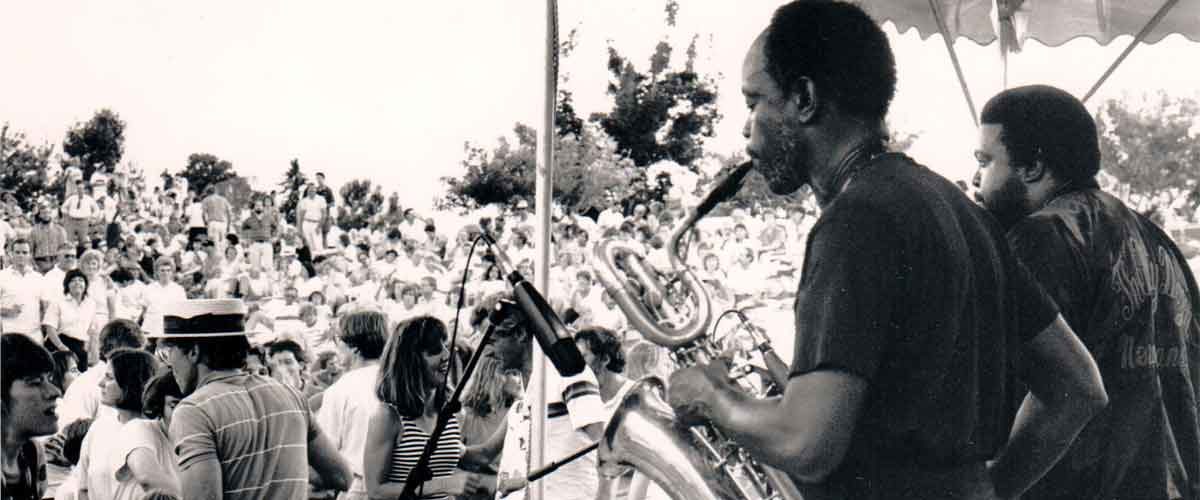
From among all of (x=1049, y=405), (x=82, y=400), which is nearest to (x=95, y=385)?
(x=82, y=400)

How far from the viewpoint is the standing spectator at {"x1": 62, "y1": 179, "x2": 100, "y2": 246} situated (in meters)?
2.72

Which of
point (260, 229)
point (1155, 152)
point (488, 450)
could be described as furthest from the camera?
point (488, 450)

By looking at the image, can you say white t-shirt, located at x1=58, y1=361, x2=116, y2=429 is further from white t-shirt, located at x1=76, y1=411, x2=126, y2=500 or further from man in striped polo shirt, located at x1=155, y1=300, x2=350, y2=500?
man in striped polo shirt, located at x1=155, y1=300, x2=350, y2=500

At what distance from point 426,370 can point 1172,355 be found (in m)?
1.78

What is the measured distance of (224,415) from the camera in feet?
8.57

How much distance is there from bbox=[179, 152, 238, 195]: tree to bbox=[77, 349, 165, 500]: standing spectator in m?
0.44

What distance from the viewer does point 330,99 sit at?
2.92m

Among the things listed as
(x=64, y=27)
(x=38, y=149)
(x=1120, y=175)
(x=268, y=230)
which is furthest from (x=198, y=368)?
(x=1120, y=175)

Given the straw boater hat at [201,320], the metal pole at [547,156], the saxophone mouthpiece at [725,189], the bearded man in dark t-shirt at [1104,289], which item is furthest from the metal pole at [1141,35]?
the straw boater hat at [201,320]

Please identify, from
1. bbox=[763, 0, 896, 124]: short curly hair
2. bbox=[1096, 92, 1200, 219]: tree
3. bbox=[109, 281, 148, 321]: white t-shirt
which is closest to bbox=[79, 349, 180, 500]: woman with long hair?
bbox=[109, 281, 148, 321]: white t-shirt

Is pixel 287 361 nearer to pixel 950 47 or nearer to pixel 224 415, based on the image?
pixel 224 415

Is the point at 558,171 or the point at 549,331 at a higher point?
→ the point at 558,171

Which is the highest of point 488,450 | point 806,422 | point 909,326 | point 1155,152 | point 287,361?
point 1155,152

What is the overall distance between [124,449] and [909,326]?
1766 mm
